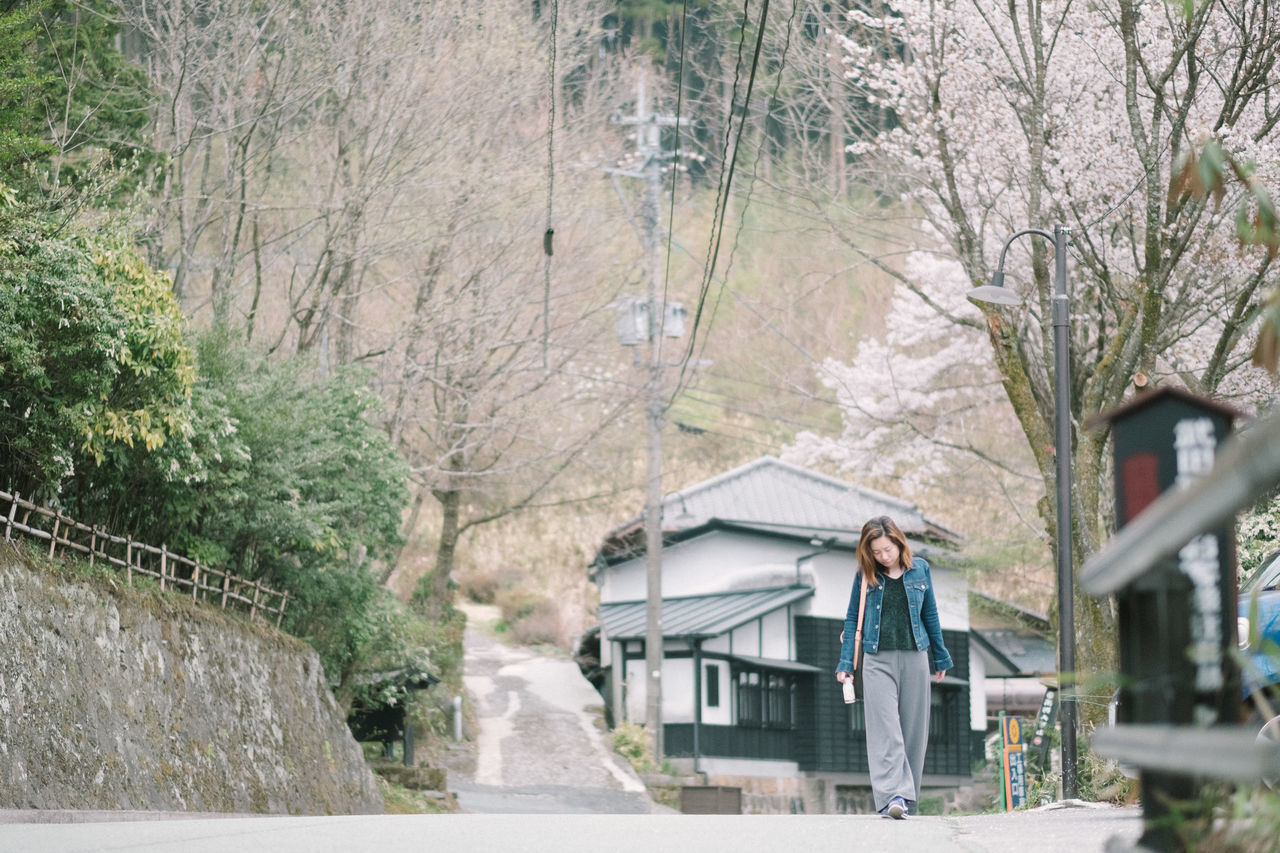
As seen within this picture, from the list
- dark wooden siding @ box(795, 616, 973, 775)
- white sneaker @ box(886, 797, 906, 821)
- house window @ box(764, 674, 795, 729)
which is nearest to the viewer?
white sneaker @ box(886, 797, 906, 821)

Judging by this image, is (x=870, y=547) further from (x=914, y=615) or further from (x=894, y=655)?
(x=894, y=655)

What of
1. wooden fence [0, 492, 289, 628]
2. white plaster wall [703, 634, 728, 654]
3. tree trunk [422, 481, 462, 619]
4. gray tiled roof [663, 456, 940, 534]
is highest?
gray tiled roof [663, 456, 940, 534]

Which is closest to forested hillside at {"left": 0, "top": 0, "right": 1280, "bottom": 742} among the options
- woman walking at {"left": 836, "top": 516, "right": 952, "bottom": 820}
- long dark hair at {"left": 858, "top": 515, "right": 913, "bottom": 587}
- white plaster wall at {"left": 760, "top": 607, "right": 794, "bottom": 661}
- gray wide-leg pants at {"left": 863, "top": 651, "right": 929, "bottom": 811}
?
long dark hair at {"left": 858, "top": 515, "right": 913, "bottom": 587}

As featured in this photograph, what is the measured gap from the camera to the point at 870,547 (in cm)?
841

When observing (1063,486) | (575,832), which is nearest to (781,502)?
(1063,486)

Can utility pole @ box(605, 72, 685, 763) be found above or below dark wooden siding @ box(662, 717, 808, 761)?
above

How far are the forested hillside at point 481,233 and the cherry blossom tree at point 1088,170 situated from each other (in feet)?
0.25

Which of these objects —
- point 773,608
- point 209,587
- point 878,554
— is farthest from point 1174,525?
point 773,608

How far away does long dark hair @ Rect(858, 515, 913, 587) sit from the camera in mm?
8383

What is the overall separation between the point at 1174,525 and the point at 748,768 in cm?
2966

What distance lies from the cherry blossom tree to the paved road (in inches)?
267

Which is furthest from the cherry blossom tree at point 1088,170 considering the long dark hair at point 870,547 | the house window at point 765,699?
the house window at point 765,699

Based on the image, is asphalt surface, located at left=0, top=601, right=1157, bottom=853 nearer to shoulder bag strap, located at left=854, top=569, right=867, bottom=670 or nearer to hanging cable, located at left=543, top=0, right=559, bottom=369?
shoulder bag strap, located at left=854, top=569, right=867, bottom=670

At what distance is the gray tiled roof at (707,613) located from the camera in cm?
3089
